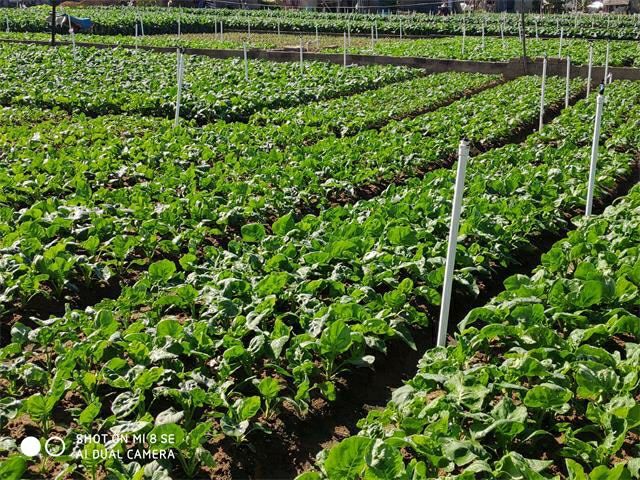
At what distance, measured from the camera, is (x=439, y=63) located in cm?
2552

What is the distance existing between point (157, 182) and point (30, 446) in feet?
17.9

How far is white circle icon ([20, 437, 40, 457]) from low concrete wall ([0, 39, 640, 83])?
71.2ft

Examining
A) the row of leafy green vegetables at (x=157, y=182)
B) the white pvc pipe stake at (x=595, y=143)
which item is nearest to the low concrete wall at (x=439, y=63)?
the row of leafy green vegetables at (x=157, y=182)

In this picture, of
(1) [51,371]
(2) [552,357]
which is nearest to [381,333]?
(2) [552,357]

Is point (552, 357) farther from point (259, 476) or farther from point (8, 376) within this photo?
point (8, 376)

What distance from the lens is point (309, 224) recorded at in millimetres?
7484

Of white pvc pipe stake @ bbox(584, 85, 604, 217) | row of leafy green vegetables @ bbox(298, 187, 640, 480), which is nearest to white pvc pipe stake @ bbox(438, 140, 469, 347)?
row of leafy green vegetables @ bbox(298, 187, 640, 480)

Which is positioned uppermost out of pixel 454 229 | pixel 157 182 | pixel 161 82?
pixel 161 82

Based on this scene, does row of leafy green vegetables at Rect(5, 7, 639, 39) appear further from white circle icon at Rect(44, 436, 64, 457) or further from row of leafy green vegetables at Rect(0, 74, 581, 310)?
white circle icon at Rect(44, 436, 64, 457)

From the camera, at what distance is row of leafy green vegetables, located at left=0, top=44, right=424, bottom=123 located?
53.1 ft

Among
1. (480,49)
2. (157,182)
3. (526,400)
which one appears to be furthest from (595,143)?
(480,49)

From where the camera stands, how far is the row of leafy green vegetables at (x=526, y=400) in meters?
3.64

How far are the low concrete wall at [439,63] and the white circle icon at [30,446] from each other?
2170 centimetres

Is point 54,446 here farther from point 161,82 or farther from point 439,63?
point 439,63
